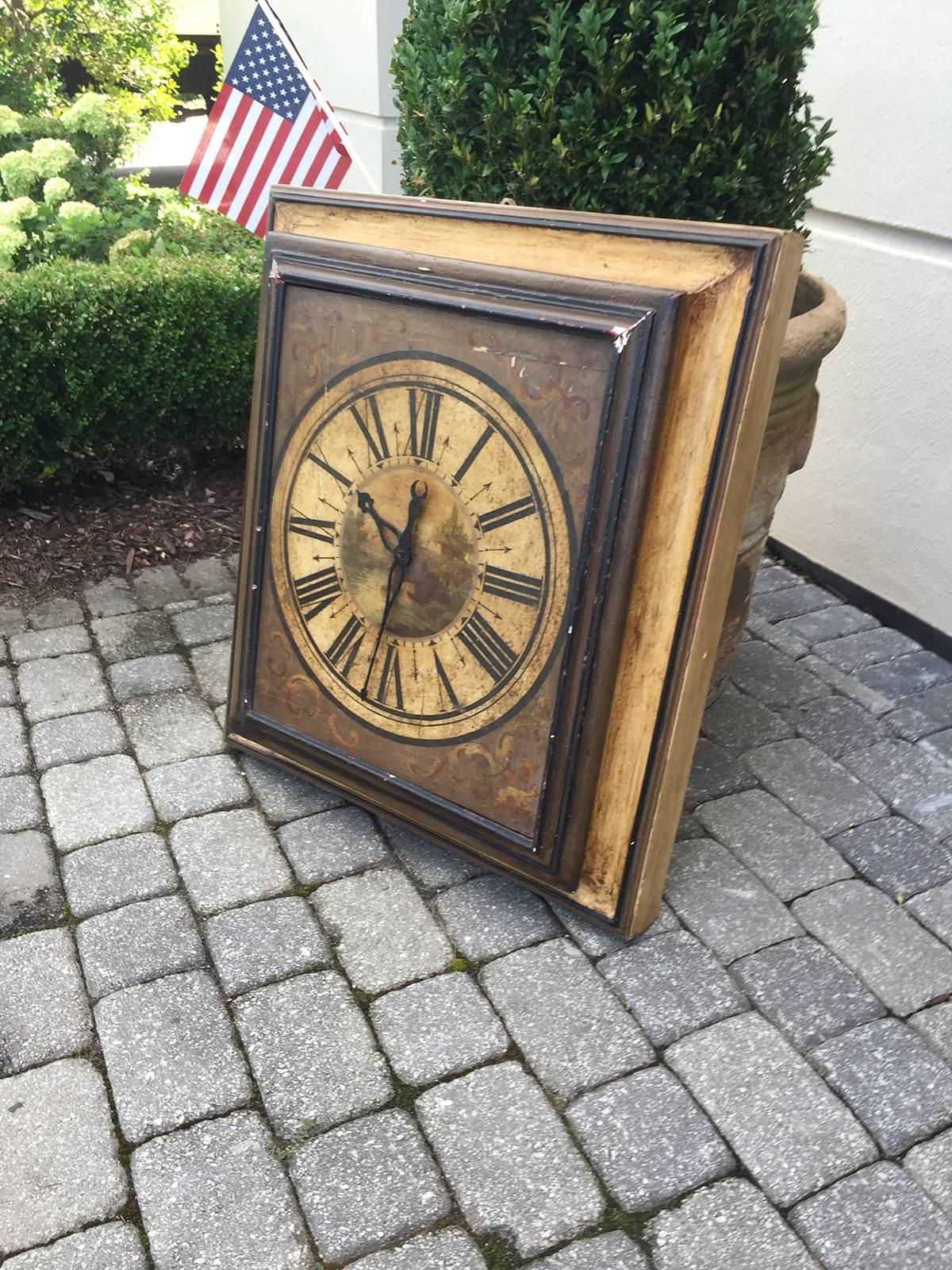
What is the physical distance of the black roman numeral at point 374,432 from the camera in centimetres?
220

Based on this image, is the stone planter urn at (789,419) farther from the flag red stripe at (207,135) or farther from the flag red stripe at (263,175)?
the flag red stripe at (207,135)

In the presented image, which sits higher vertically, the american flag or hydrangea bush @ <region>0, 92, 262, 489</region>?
the american flag

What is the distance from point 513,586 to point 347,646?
50cm

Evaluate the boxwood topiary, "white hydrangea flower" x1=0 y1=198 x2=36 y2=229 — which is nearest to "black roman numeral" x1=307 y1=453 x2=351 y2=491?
the boxwood topiary

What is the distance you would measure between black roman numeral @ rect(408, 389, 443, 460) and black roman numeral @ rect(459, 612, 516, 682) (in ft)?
1.21

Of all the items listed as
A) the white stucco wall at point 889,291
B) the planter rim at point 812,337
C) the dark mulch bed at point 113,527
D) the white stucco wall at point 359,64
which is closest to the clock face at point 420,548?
the planter rim at point 812,337

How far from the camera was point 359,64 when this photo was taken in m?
4.68

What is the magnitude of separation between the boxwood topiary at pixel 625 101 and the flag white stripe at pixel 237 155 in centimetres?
100

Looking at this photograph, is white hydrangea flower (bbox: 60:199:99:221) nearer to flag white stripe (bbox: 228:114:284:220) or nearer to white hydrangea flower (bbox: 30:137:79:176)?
white hydrangea flower (bbox: 30:137:79:176)

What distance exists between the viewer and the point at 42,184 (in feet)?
18.2

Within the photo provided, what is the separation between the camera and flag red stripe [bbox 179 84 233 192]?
10.8ft

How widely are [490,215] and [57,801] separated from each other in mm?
1727

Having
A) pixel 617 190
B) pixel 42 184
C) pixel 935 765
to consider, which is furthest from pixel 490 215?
pixel 42 184

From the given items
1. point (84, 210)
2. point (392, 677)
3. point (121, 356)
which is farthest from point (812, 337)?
point (84, 210)
